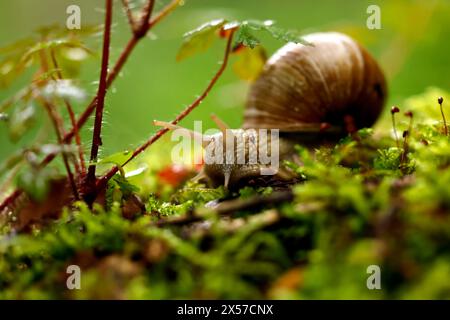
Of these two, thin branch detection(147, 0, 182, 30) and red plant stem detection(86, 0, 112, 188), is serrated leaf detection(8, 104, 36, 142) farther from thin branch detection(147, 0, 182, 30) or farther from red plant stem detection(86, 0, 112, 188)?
thin branch detection(147, 0, 182, 30)

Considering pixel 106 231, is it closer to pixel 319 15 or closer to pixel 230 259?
pixel 230 259

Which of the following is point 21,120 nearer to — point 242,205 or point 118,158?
point 118,158

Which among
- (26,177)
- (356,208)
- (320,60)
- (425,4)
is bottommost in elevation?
(356,208)

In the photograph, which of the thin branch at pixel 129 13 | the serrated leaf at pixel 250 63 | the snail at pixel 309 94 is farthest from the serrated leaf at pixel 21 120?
the serrated leaf at pixel 250 63

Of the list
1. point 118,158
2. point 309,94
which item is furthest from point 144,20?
point 309,94

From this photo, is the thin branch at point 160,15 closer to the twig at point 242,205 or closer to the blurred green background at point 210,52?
the blurred green background at point 210,52

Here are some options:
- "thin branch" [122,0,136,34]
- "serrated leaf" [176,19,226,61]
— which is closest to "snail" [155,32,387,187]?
"serrated leaf" [176,19,226,61]
